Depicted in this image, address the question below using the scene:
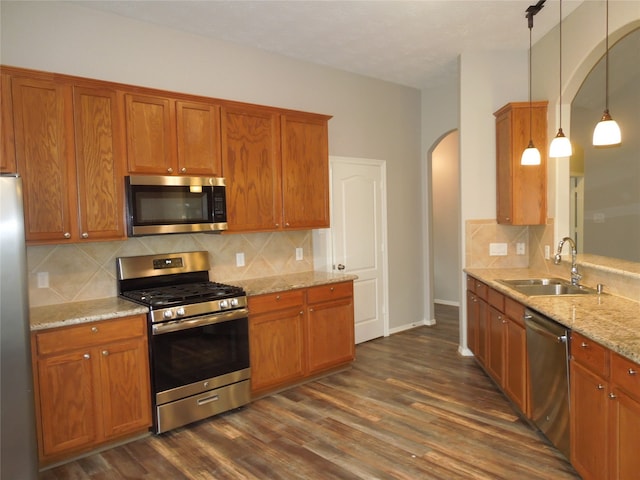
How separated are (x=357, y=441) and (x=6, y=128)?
9.70 ft

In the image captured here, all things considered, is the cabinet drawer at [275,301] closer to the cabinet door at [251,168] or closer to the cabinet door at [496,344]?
the cabinet door at [251,168]

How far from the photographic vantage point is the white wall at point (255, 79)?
3.22 metres

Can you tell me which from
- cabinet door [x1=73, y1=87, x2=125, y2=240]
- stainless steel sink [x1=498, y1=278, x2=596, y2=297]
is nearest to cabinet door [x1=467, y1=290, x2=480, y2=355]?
stainless steel sink [x1=498, y1=278, x2=596, y2=297]

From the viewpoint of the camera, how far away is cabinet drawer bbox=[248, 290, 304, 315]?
3688 millimetres

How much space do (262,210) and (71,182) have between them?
1500 mm

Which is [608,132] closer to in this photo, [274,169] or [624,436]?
[624,436]

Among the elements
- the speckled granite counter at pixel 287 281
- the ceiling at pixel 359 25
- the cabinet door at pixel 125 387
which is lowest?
the cabinet door at pixel 125 387

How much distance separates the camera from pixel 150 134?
11.0 feet

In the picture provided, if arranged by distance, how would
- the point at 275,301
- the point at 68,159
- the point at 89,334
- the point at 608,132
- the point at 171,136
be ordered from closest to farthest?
the point at 608,132
the point at 89,334
the point at 68,159
the point at 171,136
the point at 275,301

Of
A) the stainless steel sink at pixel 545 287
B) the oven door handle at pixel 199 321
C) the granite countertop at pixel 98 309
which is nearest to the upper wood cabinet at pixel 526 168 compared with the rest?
the stainless steel sink at pixel 545 287

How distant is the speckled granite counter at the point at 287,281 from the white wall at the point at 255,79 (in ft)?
4.65

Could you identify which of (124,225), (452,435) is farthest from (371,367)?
(124,225)

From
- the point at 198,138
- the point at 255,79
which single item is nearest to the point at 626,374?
the point at 198,138

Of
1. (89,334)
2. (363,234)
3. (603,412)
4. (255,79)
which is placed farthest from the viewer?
(363,234)
